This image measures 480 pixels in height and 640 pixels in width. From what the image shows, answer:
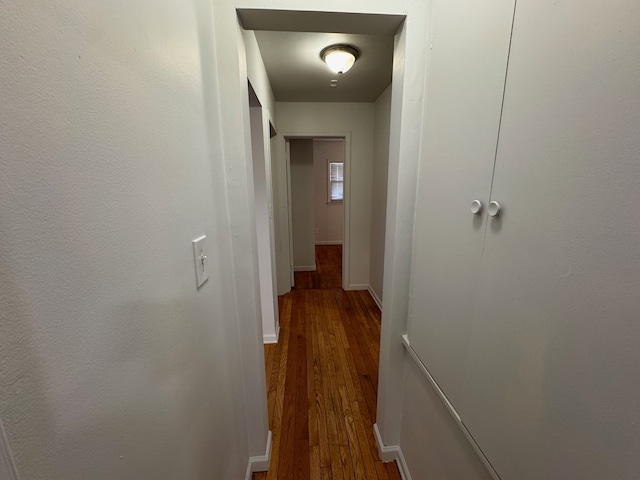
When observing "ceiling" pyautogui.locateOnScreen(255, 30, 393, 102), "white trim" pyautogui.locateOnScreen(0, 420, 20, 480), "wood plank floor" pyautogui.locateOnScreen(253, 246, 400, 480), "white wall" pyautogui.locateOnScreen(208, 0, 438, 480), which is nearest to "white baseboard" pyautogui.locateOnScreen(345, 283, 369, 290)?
"wood plank floor" pyautogui.locateOnScreen(253, 246, 400, 480)

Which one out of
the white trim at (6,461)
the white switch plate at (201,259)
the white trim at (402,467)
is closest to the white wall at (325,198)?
the white trim at (402,467)

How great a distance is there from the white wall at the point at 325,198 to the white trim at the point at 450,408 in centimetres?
415

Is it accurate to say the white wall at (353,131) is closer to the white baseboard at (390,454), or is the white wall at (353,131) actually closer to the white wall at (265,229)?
the white wall at (265,229)

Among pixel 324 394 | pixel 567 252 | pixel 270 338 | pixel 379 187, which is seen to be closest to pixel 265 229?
pixel 270 338

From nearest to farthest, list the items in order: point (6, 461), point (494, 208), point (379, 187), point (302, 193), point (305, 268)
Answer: point (6, 461) → point (494, 208) → point (379, 187) → point (302, 193) → point (305, 268)

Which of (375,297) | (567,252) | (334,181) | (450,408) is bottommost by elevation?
(375,297)

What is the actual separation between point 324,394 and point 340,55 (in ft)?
7.60

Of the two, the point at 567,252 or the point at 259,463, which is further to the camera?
the point at 259,463

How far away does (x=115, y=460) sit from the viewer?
45cm

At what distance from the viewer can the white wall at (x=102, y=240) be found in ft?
1.00

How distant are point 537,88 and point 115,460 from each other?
1.09m

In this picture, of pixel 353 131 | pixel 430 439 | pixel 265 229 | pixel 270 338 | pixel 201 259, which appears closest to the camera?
pixel 201 259

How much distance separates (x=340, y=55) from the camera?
1.76 meters

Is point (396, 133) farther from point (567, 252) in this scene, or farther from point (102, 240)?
point (102, 240)
